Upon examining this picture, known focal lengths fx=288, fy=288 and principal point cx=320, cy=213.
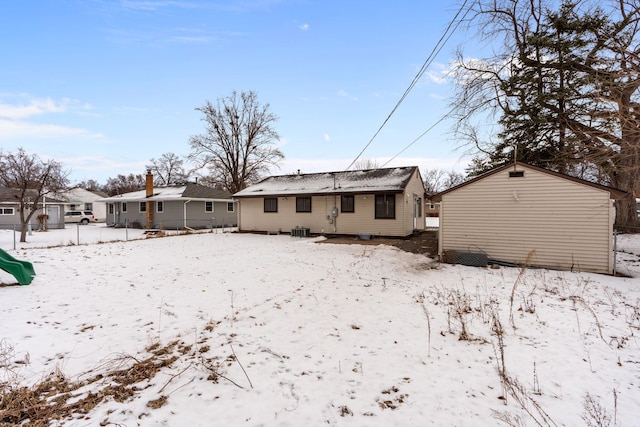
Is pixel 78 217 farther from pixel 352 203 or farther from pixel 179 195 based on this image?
pixel 352 203

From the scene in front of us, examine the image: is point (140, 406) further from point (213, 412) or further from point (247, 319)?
point (247, 319)

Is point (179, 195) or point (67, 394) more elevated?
point (179, 195)

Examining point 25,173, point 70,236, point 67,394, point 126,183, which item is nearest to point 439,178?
point 70,236

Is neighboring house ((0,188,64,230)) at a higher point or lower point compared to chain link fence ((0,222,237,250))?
higher

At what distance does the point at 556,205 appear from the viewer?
925cm

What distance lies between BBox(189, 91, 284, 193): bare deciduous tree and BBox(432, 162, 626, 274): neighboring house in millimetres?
24730

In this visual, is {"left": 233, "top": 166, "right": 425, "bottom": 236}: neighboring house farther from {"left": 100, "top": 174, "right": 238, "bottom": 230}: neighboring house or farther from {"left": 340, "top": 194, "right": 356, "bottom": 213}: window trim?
{"left": 100, "top": 174, "right": 238, "bottom": 230}: neighboring house

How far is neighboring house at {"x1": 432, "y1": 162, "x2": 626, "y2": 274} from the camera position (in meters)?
8.80

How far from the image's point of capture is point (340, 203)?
1698 cm

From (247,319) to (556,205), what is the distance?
10036 millimetres

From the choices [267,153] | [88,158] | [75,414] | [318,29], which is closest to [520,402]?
[75,414]

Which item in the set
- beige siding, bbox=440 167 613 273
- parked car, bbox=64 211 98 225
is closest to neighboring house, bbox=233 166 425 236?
beige siding, bbox=440 167 613 273

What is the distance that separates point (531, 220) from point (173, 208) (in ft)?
77.8

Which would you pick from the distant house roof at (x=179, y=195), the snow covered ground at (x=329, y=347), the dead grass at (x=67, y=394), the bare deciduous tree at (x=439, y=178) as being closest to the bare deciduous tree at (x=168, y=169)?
the distant house roof at (x=179, y=195)
